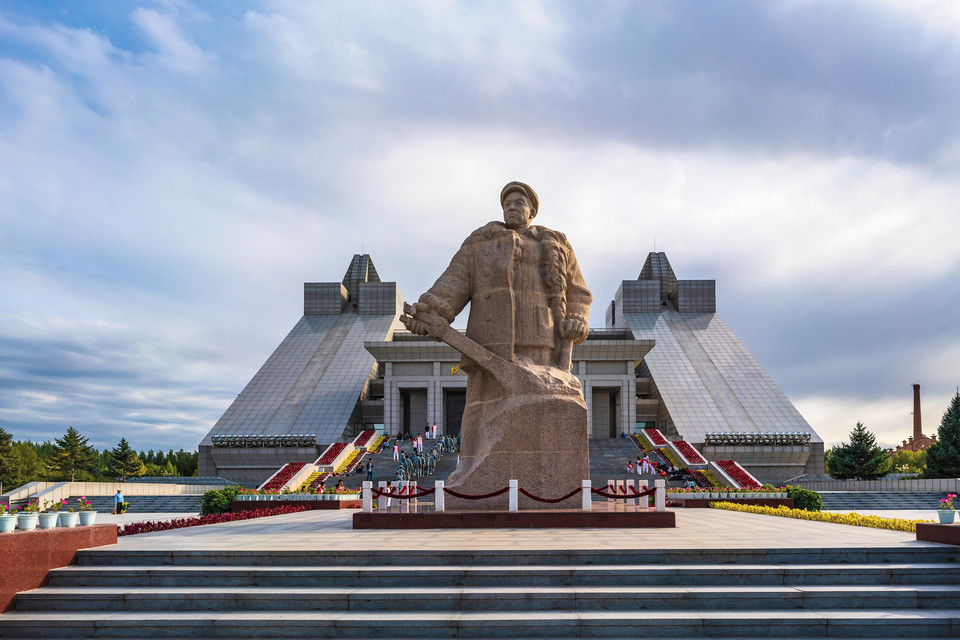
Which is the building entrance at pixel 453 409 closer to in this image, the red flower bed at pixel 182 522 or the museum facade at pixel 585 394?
the museum facade at pixel 585 394

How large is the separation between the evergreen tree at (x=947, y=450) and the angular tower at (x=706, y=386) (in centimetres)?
869

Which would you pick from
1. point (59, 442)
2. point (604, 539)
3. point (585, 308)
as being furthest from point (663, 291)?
point (604, 539)

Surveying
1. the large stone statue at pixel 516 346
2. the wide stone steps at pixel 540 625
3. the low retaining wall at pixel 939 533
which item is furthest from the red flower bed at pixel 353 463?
the low retaining wall at pixel 939 533

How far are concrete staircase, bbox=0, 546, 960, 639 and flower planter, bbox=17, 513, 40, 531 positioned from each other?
24.9 inches

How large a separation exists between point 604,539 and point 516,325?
4.58 metres

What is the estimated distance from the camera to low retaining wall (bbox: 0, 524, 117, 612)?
7.72 m

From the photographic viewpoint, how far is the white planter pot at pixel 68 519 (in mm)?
8945

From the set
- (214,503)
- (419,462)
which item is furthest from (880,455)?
(214,503)

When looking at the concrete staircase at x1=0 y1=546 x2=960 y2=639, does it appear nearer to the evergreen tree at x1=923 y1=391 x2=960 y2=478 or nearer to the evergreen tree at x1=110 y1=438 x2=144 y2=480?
the evergreen tree at x1=923 y1=391 x2=960 y2=478

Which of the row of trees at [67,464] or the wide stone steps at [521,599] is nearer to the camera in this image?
the wide stone steps at [521,599]

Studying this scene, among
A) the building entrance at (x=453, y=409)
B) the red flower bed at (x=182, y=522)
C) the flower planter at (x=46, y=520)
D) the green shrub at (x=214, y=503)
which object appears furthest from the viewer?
the building entrance at (x=453, y=409)

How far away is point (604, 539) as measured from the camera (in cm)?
938

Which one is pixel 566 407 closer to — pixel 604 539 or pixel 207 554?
pixel 604 539

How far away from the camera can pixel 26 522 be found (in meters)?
8.28
